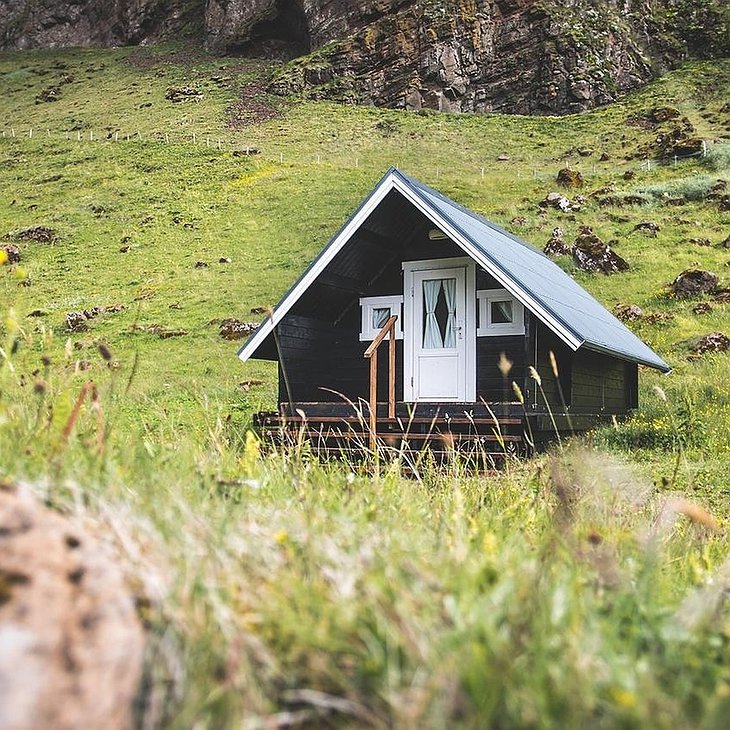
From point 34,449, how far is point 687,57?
71.3m

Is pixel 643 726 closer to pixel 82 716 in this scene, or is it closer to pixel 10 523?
pixel 82 716

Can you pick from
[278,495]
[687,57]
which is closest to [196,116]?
[687,57]

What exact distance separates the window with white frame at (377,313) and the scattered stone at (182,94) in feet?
162

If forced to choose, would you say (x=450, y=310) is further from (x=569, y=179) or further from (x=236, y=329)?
(x=569, y=179)

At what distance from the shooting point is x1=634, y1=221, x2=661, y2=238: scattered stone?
31.0 metres

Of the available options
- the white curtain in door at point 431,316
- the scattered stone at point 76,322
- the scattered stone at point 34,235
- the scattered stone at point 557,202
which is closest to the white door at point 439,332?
the white curtain in door at point 431,316

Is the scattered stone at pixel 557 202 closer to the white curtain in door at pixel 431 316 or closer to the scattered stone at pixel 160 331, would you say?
the scattered stone at pixel 160 331

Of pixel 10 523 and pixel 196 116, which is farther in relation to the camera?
pixel 196 116

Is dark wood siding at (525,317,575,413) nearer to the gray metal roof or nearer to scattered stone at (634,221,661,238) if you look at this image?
the gray metal roof

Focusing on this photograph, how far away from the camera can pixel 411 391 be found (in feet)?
51.5

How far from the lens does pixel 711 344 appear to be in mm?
22266

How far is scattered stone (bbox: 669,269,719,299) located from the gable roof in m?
10.4

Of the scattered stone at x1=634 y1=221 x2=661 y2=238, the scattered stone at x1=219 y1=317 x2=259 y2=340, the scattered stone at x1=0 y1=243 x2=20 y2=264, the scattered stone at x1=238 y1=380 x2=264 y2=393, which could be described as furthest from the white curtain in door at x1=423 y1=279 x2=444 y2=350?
the scattered stone at x1=0 y1=243 x2=20 y2=264

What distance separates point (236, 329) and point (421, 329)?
34.9 ft
